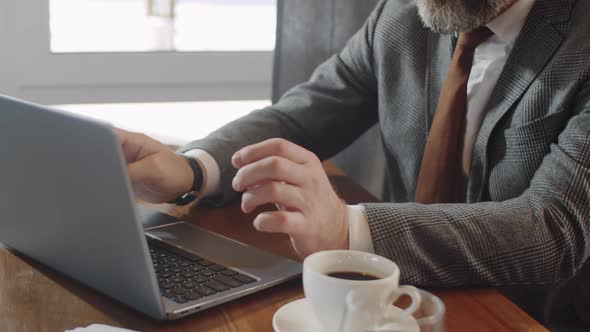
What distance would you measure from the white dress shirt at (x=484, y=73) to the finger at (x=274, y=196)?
342 millimetres

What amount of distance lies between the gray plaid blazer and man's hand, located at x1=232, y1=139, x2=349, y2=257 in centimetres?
7

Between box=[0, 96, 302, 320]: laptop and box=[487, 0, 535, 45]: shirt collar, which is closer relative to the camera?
box=[0, 96, 302, 320]: laptop

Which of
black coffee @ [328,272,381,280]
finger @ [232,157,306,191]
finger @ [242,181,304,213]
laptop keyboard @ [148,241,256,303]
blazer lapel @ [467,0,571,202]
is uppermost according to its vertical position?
blazer lapel @ [467,0,571,202]

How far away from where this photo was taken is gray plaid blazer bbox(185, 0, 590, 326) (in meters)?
0.98

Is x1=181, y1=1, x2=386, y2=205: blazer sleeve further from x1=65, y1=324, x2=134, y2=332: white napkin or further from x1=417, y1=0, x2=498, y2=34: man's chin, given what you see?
x1=65, y1=324, x2=134, y2=332: white napkin

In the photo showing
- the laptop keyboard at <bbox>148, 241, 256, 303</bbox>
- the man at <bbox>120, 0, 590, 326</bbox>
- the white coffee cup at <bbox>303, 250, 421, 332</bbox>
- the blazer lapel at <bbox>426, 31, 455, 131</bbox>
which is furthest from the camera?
the blazer lapel at <bbox>426, 31, 455, 131</bbox>

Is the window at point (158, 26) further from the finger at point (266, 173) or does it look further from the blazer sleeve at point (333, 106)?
the finger at point (266, 173)

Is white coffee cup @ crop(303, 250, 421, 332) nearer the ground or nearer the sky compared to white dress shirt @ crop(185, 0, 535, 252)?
nearer the ground

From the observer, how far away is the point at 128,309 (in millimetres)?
821

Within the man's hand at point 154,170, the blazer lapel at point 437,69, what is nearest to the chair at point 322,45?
the blazer lapel at point 437,69

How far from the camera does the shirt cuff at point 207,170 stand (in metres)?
1.23

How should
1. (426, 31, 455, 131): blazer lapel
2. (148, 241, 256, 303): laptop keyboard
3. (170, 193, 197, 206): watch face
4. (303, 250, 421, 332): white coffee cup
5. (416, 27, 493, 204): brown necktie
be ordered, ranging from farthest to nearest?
1. (426, 31, 455, 131): blazer lapel
2. (416, 27, 493, 204): brown necktie
3. (170, 193, 197, 206): watch face
4. (148, 241, 256, 303): laptop keyboard
5. (303, 250, 421, 332): white coffee cup

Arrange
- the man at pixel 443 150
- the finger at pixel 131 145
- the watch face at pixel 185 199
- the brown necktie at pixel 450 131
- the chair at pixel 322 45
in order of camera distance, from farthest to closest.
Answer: the chair at pixel 322 45, the brown necktie at pixel 450 131, the watch face at pixel 185 199, the finger at pixel 131 145, the man at pixel 443 150

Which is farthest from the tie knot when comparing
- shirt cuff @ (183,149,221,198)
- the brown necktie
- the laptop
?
the laptop
